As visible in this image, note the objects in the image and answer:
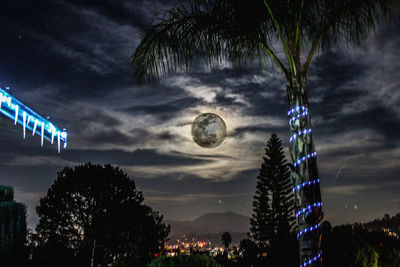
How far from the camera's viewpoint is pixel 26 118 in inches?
416

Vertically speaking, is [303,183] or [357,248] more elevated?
[303,183]

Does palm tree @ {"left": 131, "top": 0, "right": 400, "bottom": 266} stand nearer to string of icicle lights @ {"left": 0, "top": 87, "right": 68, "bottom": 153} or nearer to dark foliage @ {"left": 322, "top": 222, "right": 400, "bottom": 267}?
dark foliage @ {"left": 322, "top": 222, "right": 400, "bottom": 267}

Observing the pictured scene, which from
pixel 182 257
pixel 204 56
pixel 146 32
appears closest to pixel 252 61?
pixel 204 56

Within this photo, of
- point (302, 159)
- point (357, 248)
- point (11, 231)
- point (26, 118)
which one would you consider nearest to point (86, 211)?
point (26, 118)

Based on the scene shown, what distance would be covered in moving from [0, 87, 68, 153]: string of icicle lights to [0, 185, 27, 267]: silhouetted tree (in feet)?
7.25

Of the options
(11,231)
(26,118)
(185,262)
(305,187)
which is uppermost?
(26,118)

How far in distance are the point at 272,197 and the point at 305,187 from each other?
34.6 metres

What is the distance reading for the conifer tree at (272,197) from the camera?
38156 mm

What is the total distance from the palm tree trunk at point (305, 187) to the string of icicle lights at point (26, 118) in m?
7.68

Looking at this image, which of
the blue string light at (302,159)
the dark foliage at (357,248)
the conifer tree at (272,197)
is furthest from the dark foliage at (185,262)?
the conifer tree at (272,197)

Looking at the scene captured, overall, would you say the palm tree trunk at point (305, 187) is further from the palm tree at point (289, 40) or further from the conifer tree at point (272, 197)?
the conifer tree at point (272, 197)

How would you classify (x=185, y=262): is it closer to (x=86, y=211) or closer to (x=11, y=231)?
(x=11, y=231)

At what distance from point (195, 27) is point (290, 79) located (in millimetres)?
1816

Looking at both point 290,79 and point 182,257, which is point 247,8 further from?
point 182,257
